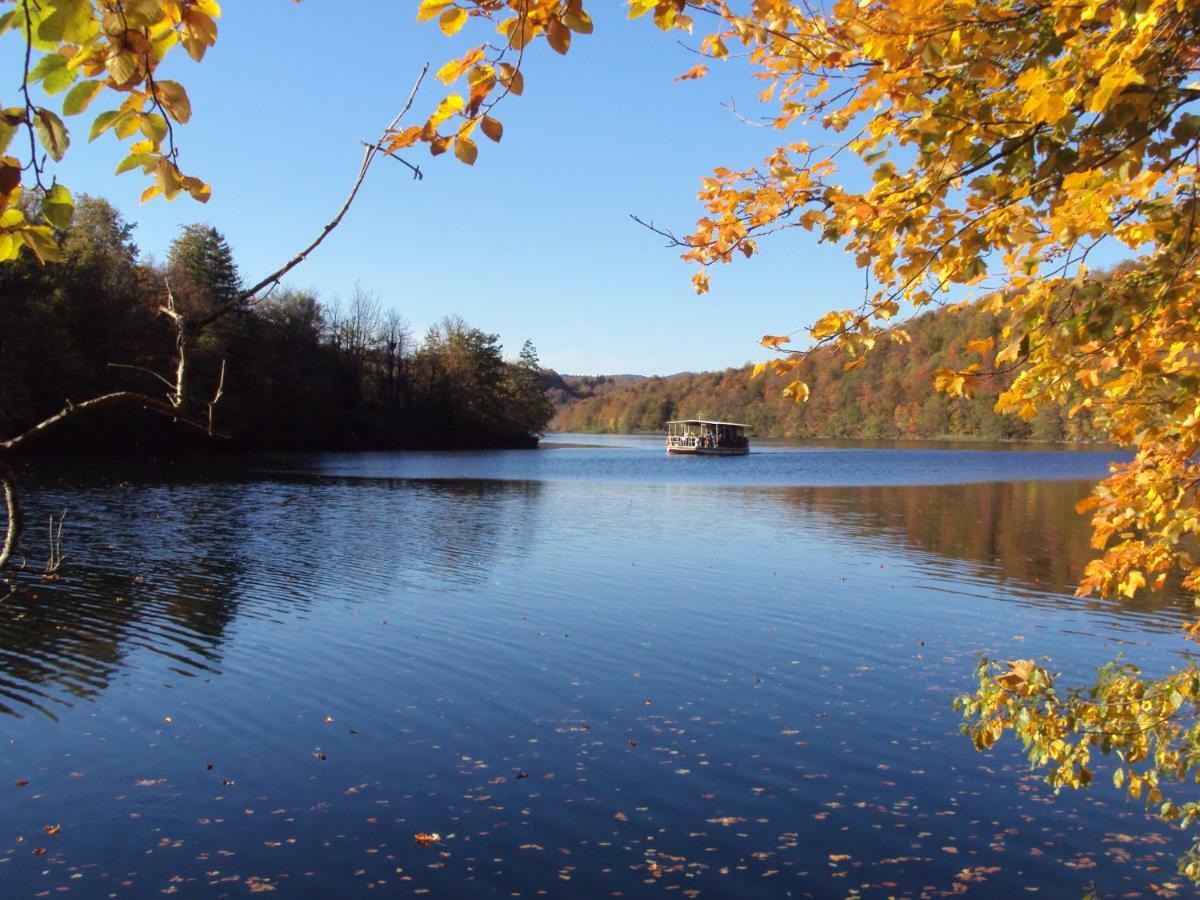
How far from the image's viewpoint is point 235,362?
201ft

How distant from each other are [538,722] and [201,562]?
Answer: 11.6m

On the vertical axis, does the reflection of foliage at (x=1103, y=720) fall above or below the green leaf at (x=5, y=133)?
below

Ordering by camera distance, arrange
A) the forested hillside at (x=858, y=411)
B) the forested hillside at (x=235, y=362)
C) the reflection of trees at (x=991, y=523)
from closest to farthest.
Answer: the reflection of trees at (x=991, y=523)
the forested hillside at (x=235, y=362)
the forested hillside at (x=858, y=411)

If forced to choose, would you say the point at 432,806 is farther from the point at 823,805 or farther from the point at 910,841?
the point at 910,841

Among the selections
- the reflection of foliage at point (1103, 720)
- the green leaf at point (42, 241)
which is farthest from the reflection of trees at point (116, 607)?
the reflection of foliage at point (1103, 720)

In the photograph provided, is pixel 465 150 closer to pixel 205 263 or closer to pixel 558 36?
pixel 558 36

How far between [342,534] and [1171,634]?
58.1ft

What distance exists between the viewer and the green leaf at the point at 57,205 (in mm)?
1598

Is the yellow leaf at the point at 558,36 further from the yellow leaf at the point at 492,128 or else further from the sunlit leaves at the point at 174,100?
the sunlit leaves at the point at 174,100

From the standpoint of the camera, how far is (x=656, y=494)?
38594 millimetres

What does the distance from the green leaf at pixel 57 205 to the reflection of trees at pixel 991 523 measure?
16976mm

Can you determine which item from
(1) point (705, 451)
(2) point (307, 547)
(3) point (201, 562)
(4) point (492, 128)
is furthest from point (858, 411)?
(4) point (492, 128)

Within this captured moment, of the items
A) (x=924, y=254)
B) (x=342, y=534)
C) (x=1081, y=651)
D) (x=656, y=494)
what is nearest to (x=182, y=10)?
(x=924, y=254)

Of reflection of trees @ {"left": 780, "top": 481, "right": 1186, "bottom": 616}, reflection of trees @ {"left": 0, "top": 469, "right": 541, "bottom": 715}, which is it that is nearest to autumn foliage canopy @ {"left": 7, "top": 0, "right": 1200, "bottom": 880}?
reflection of trees @ {"left": 0, "top": 469, "right": 541, "bottom": 715}
